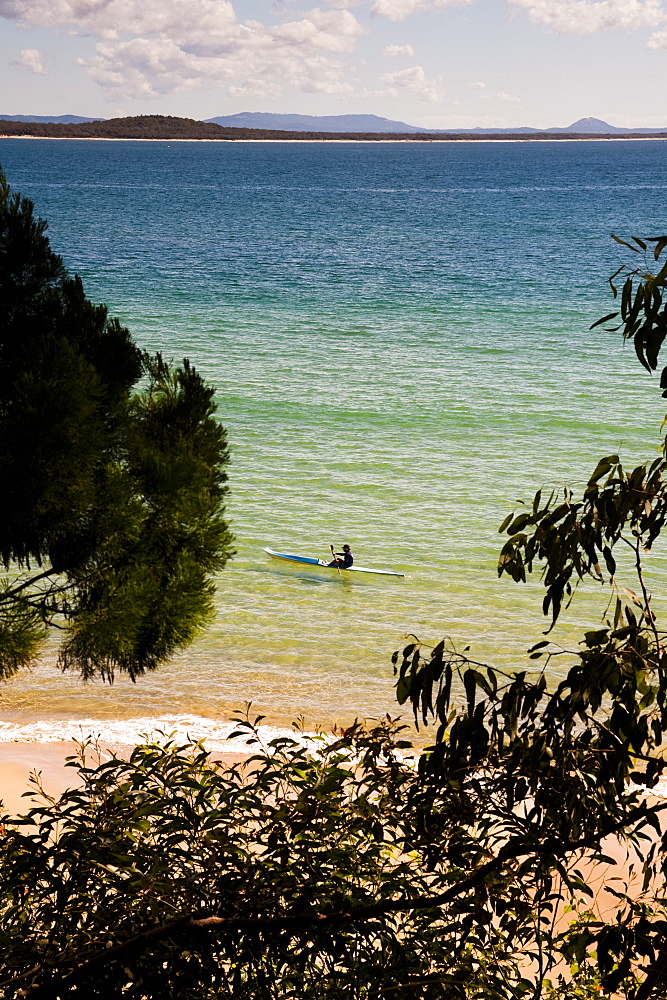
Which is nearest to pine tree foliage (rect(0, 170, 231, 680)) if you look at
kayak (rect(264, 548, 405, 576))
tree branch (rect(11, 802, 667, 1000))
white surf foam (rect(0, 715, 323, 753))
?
tree branch (rect(11, 802, 667, 1000))

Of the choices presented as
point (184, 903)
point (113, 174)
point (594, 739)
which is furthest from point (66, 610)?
point (113, 174)

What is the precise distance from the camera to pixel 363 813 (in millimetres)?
3045

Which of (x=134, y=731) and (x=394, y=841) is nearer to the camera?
(x=394, y=841)

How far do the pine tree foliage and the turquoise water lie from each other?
4.47 m

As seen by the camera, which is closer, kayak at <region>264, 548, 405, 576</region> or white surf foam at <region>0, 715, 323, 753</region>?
white surf foam at <region>0, 715, 323, 753</region>

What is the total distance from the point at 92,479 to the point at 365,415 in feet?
53.2

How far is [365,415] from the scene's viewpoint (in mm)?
20266

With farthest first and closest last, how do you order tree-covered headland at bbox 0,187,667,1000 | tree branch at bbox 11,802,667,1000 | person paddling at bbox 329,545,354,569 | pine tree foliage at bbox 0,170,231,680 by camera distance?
person paddling at bbox 329,545,354,569 → pine tree foliage at bbox 0,170,231,680 → tree branch at bbox 11,802,667,1000 → tree-covered headland at bbox 0,187,667,1000

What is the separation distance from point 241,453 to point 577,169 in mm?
123716

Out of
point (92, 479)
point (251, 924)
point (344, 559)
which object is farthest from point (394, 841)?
point (344, 559)

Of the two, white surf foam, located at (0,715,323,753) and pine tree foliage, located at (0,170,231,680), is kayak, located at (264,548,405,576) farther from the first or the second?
pine tree foliage, located at (0,170,231,680)

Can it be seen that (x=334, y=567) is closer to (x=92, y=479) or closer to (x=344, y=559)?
(x=344, y=559)

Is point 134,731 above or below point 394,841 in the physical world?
below

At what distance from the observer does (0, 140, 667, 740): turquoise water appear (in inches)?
404
